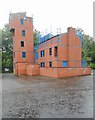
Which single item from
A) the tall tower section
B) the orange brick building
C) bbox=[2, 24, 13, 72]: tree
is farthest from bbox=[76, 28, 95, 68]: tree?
bbox=[2, 24, 13, 72]: tree

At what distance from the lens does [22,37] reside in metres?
34.5

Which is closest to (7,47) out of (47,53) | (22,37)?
(22,37)

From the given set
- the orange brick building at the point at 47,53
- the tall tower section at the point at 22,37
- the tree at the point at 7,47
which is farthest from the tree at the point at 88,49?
the tree at the point at 7,47

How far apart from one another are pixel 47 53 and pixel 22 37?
726cm

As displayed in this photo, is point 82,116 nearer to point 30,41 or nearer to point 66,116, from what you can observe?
point 66,116

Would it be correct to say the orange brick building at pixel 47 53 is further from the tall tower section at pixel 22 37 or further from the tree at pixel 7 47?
the tree at pixel 7 47

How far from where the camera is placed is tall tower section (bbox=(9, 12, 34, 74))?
34.1 metres

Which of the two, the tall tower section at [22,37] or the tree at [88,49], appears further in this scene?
the tree at [88,49]

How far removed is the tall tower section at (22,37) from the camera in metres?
34.1

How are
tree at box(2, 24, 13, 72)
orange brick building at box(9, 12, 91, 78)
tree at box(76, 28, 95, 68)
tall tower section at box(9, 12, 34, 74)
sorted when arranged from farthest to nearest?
tree at box(76, 28, 95, 68)
tree at box(2, 24, 13, 72)
tall tower section at box(9, 12, 34, 74)
orange brick building at box(9, 12, 91, 78)

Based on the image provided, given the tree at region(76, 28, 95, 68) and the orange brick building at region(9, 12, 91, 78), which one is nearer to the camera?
the orange brick building at region(9, 12, 91, 78)

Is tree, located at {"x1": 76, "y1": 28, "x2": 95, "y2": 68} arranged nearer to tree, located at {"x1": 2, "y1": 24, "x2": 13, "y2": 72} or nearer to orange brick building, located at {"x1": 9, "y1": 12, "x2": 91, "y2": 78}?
orange brick building, located at {"x1": 9, "y1": 12, "x2": 91, "y2": 78}

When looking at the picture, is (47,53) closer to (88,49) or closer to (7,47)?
(7,47)

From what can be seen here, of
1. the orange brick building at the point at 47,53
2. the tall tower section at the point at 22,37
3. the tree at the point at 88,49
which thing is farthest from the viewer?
the tree at the point at 88,49
